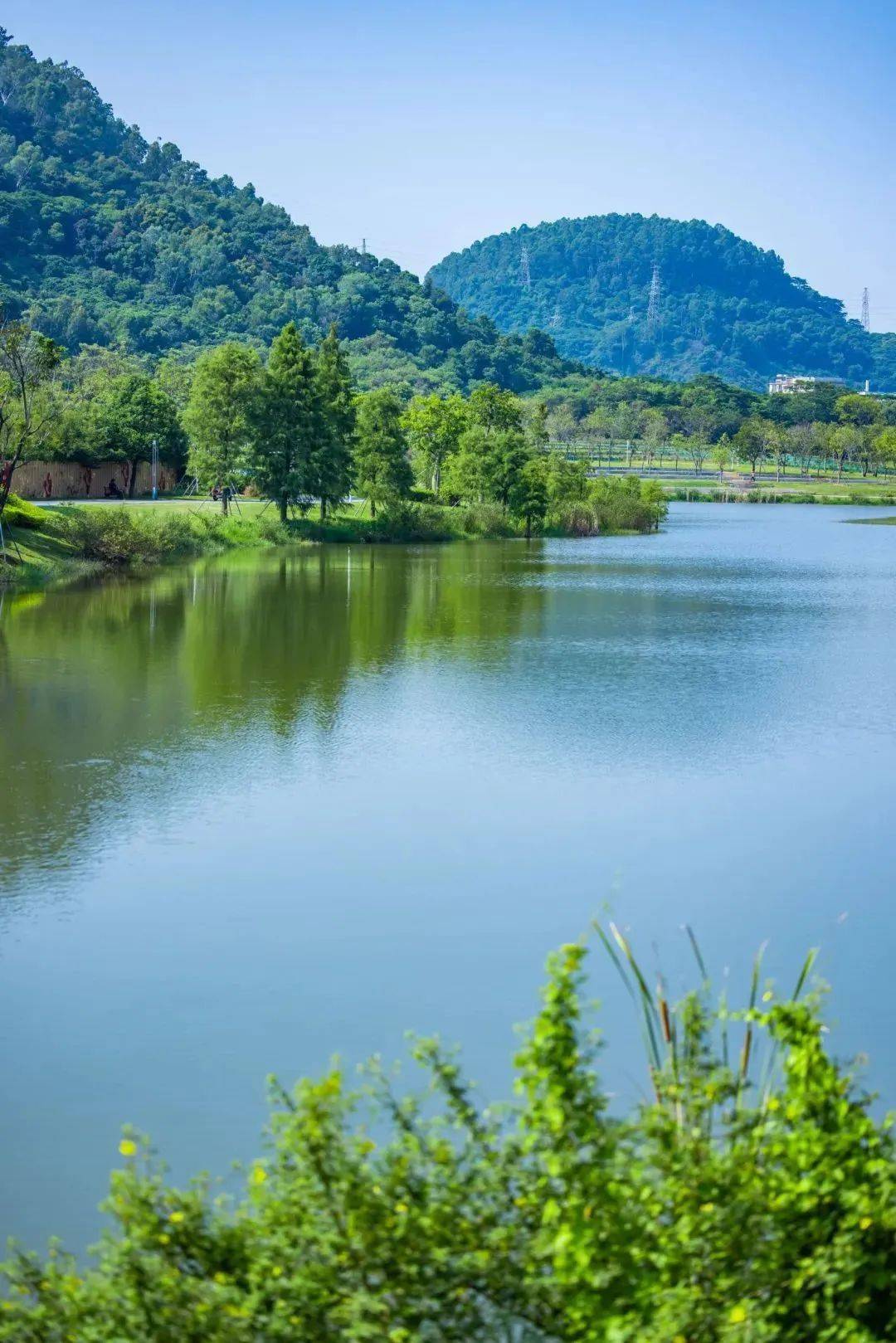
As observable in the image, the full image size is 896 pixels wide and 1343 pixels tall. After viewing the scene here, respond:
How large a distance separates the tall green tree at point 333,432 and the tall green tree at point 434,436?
42.6 feet

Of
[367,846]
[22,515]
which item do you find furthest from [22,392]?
[367,846]

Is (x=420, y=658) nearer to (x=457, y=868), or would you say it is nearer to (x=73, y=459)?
(x=457, y=868)

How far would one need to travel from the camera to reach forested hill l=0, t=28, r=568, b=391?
12594 cm

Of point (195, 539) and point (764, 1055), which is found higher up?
point (195, 539)

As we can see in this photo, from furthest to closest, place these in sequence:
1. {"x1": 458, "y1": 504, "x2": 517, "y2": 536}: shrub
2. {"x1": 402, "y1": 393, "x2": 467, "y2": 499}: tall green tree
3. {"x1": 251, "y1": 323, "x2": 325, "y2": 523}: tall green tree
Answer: {"x1": 402, "y1": 393, "x2": 467, "y2": 499}: tall green tree → {"x1": 458, "y1": 504, "x2": 517, "y2": 536}: shrub → {"x1": 251, "y1": 323, "x2": 325, "y2": 523}: tall green tree

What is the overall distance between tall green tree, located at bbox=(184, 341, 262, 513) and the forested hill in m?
66.7

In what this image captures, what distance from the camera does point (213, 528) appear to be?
155 ft

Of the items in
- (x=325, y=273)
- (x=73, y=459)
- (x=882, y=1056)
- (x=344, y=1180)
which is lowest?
(x=882, y=1056)

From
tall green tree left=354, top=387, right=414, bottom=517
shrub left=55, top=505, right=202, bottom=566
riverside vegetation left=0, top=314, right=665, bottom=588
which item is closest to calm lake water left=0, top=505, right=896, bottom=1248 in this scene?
riverside vegetation left=0, top=314, right=665, bottom=588

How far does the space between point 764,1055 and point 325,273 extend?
161m

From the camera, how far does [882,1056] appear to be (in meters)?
8.70

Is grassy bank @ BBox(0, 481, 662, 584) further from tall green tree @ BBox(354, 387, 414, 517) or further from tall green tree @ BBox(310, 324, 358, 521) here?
tall green tree @ BBox(310, 324, 358, 521)

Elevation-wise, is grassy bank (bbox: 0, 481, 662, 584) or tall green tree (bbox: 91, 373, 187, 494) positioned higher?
tall green tree (bbox: 91, 373, 187, 494)

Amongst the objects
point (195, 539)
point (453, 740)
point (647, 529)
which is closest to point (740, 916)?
point (453, 740)
